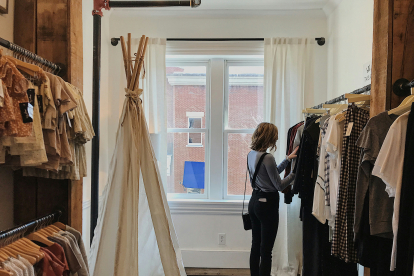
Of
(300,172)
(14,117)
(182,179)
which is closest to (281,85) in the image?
(300,172)

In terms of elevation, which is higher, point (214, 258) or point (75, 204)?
point (75, 204)

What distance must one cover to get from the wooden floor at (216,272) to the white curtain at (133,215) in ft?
3.95

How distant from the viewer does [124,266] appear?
163 centimetres

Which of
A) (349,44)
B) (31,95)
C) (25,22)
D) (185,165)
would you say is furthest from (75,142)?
(349,44)

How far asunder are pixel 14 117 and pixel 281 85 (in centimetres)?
237

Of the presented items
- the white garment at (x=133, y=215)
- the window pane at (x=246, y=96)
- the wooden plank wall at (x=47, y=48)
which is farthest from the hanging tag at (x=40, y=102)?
the window pane at (x=246, y=96)

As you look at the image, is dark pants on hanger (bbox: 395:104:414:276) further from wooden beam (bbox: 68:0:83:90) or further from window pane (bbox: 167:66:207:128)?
window pane (bbox: 167:66:207:128)

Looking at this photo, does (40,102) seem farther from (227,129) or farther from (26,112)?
(227,129)

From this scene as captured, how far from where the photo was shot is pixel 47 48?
156 cm

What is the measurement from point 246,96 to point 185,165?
1015mm

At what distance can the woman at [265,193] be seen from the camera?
7.18ft

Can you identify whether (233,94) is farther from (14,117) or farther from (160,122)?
(14,117)

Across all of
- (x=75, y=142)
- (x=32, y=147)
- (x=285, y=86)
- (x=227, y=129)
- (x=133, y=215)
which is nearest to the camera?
(x=32, y=147)

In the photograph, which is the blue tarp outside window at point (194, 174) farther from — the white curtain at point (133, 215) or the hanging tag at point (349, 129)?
the hanging tag at point (349, 129)
